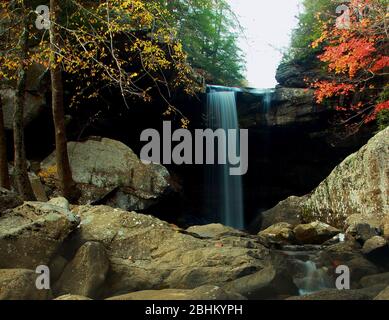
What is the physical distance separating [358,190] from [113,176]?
715 centimetres

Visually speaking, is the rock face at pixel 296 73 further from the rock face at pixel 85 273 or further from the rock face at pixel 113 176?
the rock face at pixel 85 273

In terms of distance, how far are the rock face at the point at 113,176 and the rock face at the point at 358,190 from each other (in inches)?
195

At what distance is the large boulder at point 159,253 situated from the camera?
18.6 ft

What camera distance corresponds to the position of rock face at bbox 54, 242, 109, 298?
5.19 meters

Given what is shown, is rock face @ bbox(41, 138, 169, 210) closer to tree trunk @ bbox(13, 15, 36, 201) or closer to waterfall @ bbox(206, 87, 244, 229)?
tree trunk @ bbox(13, 15, 36, 201)

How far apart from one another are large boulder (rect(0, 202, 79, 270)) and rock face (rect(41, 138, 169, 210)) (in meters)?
5.07

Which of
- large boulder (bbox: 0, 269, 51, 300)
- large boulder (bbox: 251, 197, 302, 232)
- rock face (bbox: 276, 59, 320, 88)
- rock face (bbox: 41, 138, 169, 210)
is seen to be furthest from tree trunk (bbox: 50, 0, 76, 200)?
rock face (bbox: 276, 59, 320, 88)

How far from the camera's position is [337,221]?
1078cm

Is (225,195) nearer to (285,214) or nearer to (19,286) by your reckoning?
(285,214)

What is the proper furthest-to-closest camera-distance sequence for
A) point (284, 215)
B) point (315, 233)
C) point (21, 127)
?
point (284, 215)
point (315, 233)
point (21, 127)

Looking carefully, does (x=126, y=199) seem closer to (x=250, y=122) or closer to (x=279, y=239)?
(x=279, y=239)

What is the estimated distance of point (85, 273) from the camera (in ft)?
17.4

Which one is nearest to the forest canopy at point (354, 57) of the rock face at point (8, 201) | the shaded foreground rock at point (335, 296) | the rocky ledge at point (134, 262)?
the rocky ledge at point (134, 262)

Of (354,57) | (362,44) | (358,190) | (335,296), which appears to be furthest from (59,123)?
(362,44)
